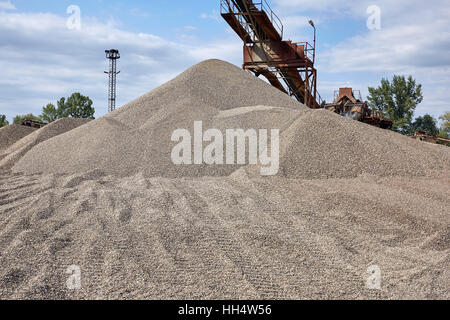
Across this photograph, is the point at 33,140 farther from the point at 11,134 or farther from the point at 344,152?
the point at 344,152

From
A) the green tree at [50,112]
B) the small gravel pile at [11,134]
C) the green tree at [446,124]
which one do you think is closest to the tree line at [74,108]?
the green tree at [50,112]

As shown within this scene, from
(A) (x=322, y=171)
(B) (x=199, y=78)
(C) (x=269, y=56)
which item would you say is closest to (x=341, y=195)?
(A) (x=322, y=171)

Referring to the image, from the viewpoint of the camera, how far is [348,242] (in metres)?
6.25

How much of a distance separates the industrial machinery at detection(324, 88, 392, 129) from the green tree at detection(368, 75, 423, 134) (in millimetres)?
18974

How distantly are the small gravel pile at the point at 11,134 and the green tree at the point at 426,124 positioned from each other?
111ft

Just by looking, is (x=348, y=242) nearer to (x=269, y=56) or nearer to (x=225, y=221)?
(x=225, y=221)

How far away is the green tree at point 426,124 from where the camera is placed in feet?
133

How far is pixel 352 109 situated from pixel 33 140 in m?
13.7

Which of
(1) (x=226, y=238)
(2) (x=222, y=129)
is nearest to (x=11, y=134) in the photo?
(2) (x=222, y=129)

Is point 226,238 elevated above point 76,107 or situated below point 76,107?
below

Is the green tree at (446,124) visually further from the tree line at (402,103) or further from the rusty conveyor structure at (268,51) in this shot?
the rusty conveyor structure at (268,51)

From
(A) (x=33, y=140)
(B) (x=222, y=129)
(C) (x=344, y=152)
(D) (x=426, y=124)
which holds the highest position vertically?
(D) (x=426, y=124)

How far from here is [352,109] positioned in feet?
66.3

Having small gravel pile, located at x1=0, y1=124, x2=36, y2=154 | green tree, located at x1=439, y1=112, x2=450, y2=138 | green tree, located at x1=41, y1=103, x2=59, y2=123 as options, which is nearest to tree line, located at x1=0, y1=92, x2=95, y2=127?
green tree, located at x1=41, y1=103, x2=59, y2=123
